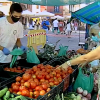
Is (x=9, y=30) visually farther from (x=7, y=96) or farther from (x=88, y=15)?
(x=88, y=15)

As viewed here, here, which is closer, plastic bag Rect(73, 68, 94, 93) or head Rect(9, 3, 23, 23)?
plastic bag Rect(73, 68, 94, 93)

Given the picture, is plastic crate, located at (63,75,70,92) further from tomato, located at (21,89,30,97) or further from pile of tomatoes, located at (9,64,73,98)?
tomato, located at (21,89,30,97)

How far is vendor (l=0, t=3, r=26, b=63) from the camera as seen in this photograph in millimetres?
3542

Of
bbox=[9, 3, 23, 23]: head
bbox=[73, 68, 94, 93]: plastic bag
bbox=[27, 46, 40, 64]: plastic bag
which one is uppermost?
bbox=[9, 3, 23, 23]: head

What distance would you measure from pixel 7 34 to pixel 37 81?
152 cm

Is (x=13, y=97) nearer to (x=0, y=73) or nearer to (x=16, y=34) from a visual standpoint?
(x=0, y=73)

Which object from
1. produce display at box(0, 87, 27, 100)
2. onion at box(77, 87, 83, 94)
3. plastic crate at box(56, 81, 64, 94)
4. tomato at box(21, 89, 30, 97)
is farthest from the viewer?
onion at box(77, 87, 83, 94)

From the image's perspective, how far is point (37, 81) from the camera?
265 centimetres

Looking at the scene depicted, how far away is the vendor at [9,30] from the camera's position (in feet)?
11.6

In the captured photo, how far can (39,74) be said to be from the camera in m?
2.86

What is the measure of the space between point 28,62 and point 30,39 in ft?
2.78

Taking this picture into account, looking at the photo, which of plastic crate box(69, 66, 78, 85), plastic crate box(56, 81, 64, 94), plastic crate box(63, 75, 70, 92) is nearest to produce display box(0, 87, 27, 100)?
plastic crate box(56, 81, 64, 94)

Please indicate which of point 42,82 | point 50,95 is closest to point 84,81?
point 42,82

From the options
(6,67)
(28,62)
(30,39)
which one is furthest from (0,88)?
(30,39)
